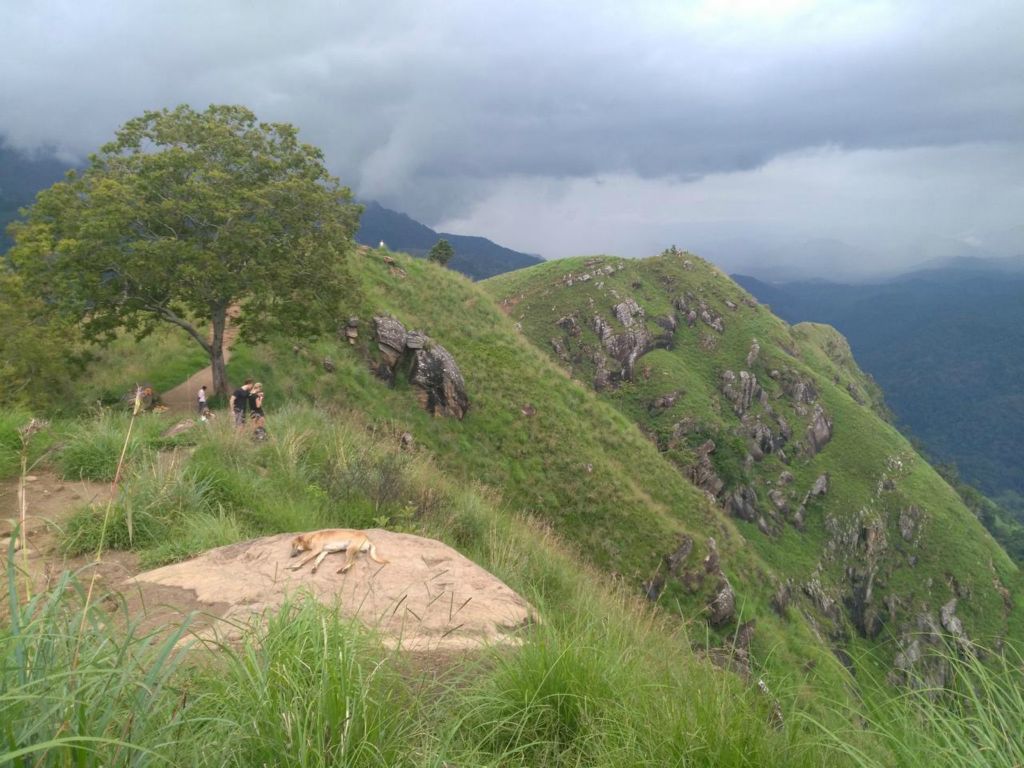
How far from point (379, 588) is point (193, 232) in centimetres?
1304

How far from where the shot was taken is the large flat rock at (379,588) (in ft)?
11.2

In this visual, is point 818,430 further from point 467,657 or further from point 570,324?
point 467,657

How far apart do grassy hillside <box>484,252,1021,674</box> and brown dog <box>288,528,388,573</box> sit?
132 feet

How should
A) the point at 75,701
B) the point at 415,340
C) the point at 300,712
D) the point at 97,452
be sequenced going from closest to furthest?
the point at 75,701
the point at 300,712
the point at 97,452
the point at 415,340

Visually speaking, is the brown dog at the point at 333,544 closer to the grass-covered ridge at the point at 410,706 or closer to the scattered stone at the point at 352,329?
the grass-covered ridge at the point at 410,706

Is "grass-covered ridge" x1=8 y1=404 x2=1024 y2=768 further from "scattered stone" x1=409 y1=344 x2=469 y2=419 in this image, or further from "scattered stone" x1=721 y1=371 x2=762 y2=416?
"scattered stone" x1=721 y1=371 x2=762 y2=416

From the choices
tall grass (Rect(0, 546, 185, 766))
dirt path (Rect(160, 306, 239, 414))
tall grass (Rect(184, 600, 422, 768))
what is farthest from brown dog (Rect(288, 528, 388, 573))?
dirt path (Rect(160, 306, 239, 414))

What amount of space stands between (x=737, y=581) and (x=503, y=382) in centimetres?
1236

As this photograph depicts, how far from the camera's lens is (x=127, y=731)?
166 cm

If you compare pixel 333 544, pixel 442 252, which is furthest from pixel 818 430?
pixel 333 544

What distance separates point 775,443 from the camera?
65.1 metres

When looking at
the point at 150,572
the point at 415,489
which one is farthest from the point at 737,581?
the point at 150,572

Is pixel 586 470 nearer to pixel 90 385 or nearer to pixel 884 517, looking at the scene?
pixel 90 385

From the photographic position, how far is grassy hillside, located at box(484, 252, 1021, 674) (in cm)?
5103
